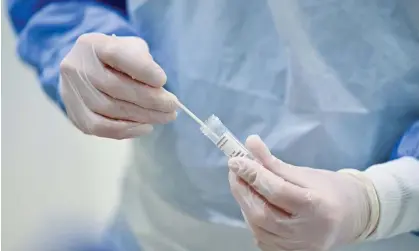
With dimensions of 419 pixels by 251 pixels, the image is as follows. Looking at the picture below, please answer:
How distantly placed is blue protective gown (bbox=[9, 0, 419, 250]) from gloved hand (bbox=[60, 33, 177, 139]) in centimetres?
6

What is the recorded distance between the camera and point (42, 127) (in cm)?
105

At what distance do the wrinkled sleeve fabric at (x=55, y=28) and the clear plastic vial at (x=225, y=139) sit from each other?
17 centimetres

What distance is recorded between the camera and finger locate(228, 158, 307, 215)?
53 centimetres

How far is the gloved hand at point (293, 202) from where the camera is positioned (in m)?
0.53

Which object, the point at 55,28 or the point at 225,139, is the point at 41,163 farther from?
the point at 225,139

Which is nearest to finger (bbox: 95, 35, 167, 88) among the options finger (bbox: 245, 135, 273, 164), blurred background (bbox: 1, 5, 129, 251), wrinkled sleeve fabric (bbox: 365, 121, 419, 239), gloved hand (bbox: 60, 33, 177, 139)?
gloved hand (bbox: 60, 33, 177, 139)

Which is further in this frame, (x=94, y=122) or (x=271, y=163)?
(x=94, y=122)

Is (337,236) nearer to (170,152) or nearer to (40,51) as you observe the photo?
(170,152)

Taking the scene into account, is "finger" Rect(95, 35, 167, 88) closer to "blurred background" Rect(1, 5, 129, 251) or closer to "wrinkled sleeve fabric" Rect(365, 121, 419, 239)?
"wrinkled sleeve fabric" Rect(365, 121, 419, 239)

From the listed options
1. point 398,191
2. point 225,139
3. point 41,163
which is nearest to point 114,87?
point 225,139

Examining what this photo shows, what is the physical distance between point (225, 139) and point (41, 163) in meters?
0.58

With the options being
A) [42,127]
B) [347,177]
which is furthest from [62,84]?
[42,127]

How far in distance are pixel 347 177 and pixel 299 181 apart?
0.06 m

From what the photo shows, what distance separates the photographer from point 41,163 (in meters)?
1.06
